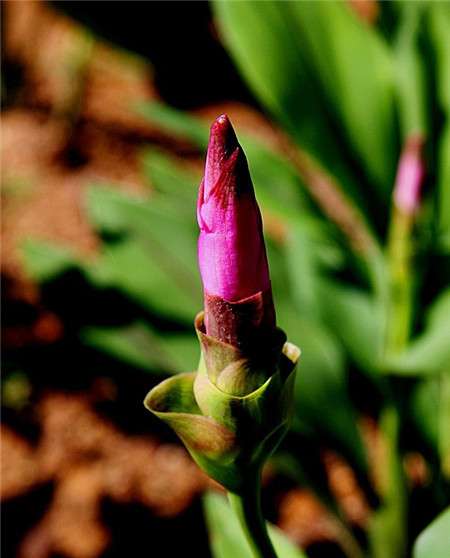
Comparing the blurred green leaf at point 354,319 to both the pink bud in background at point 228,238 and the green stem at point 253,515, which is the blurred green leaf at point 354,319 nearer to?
the green stem at point 253,515

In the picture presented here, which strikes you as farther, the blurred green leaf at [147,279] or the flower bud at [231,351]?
the blurred green leaf at [147,279]

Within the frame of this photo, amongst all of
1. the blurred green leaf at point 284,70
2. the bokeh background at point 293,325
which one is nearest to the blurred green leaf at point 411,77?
the bokeh background at point 293,325

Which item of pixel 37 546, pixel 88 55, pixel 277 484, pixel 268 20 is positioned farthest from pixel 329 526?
pixel 88 55

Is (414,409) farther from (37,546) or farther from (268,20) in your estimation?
(37,546)

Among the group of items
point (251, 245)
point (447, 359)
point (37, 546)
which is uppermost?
point (251, 245)

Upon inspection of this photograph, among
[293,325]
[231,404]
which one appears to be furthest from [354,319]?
[231,404]
